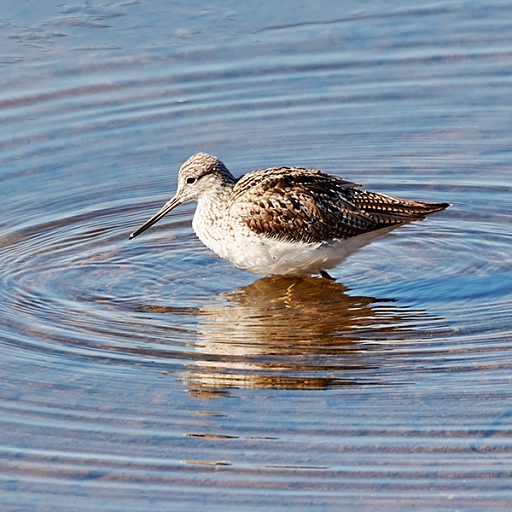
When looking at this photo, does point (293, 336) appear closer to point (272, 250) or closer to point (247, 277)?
point (272, 250)

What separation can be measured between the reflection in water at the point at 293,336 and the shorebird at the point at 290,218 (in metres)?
0.29

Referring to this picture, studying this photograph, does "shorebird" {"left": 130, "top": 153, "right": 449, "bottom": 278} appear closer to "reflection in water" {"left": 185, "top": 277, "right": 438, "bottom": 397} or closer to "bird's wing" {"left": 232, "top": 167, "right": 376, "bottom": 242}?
"bird's wing" {"left": 232, "top": 167, "right": 376, "bottom": 242}

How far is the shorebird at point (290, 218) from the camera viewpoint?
966cm

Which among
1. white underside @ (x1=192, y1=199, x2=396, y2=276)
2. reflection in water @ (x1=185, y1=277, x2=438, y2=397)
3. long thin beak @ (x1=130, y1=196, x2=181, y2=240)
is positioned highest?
long thin beak @ (x1=130, y1=196, x2=181, y2=240)

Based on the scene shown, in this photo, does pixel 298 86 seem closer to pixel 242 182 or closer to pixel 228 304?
pixel 242 182

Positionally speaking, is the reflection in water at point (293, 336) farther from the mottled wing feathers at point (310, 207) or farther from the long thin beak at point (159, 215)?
the long thin beak at point (159, 215)

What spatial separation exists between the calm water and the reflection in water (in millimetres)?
24

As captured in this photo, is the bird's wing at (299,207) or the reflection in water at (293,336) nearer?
the reflection in water at (293,336)

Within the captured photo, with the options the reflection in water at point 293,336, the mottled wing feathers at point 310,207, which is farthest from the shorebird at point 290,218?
the reflection in water at point 293,336

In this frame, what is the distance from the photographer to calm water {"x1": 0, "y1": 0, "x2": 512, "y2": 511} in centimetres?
705

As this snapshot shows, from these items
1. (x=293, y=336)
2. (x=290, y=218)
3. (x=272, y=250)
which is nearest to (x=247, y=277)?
(x=272, y=250)

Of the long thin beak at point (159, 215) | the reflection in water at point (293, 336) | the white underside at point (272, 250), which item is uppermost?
the long thin beak at point (159, 215)

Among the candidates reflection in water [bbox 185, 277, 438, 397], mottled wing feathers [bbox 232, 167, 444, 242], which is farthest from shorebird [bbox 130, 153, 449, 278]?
reflection in water [bbox 185, 277, 438, 397]

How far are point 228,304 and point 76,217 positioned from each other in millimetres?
2151
